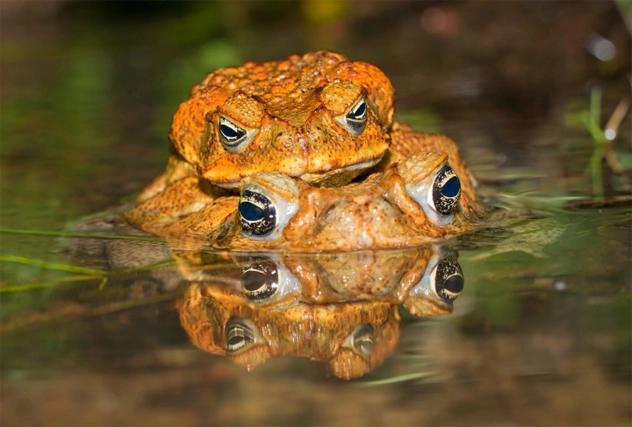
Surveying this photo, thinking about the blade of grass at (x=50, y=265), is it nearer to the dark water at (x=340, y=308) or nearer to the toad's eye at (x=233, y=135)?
A: the dark water at (x=340, y=308)

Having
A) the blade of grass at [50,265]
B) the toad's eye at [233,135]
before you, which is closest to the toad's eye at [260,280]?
the toad's eye at [233,135]

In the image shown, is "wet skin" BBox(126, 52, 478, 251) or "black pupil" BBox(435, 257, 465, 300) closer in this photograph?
"black pupil" BBox(435, 257, 465, 300)

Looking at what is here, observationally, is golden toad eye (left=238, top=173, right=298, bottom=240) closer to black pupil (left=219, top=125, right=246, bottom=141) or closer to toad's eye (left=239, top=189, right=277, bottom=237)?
toad's eye (left=239, top=189, right=277, bottom=237)

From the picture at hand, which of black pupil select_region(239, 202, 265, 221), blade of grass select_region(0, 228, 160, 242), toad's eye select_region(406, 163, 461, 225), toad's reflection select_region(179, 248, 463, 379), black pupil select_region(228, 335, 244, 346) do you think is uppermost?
toad's eye select_region(406, 163, 461, 225)

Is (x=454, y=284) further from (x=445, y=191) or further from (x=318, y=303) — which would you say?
(x=445, y=191)

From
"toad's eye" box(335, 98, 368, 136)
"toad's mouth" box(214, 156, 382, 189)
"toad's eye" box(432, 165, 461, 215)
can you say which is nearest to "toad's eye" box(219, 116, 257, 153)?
"toad's mouth" box(214, 156, 382, 189)

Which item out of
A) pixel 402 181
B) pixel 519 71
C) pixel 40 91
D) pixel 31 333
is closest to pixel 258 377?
pixel 31 333

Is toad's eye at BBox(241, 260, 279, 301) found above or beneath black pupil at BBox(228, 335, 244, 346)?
above
